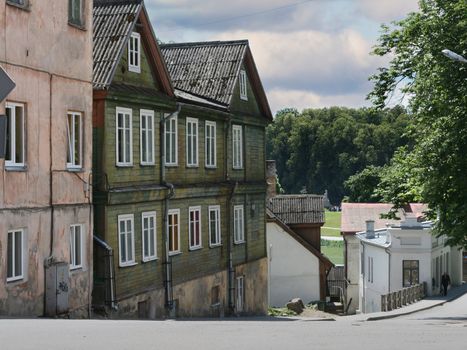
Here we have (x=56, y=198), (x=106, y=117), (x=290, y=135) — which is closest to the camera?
(x=56, y=198)

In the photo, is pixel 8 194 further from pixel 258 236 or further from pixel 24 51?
pixel 258 236

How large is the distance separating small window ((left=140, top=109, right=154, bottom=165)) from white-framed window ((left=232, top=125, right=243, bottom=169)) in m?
8.45

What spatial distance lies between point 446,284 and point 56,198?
31.2 meters

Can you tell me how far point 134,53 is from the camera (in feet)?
96.9

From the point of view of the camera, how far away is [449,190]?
3344 centimetres

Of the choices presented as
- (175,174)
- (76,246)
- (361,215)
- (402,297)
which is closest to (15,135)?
(76,246)

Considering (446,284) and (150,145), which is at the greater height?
(150,145)

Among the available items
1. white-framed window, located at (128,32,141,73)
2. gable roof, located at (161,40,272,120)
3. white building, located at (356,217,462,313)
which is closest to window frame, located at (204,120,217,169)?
gable roof, located at (161,40,272,120)

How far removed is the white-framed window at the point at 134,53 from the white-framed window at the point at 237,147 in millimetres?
9346

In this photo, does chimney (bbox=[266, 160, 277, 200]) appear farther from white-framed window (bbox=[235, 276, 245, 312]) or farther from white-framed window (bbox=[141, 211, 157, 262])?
white-framed window (bbox=[141, 211, 157, 262])

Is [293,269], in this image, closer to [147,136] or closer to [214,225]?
[214,225]

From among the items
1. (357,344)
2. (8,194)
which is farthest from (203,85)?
(357,344)

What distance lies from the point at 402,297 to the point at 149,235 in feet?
59.7

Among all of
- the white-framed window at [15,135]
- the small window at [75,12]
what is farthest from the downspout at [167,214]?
the white-framed window at [15,135]
